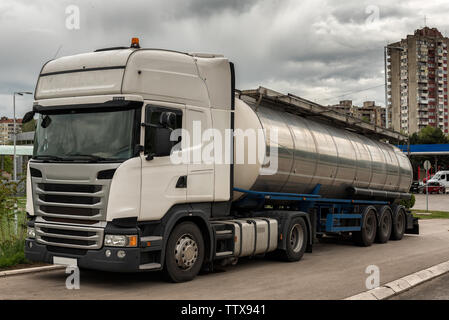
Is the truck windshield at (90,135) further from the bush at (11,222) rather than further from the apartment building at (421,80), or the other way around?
the apartment building at (421,80)

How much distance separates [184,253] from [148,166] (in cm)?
155

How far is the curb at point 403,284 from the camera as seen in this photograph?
743 cm

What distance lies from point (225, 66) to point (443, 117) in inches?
5084

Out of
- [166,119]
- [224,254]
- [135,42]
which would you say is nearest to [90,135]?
[166,119]

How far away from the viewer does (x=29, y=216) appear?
8477 mm

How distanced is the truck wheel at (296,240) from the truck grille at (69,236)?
15.4ft

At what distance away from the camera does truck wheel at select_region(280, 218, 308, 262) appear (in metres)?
11.2

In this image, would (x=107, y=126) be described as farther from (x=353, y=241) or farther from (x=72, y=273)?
(x=353, y=241)

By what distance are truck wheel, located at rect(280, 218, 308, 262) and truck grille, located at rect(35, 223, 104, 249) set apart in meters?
4.68

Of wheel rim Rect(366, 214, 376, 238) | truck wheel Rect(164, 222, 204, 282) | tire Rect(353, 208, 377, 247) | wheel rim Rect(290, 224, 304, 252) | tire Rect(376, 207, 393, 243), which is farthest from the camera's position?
tire Rect(376, 207, 393, 243)

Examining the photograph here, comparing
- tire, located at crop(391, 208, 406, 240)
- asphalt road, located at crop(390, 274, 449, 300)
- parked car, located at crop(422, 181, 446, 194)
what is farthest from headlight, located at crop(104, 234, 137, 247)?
parked car, located at crop(422, 181, 446, 194)

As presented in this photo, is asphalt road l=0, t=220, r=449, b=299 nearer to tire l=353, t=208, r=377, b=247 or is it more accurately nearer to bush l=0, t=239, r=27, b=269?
bush l=0, t=239, r=27, b=269

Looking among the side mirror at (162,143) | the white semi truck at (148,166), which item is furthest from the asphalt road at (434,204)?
the side mirror at (162,143)
